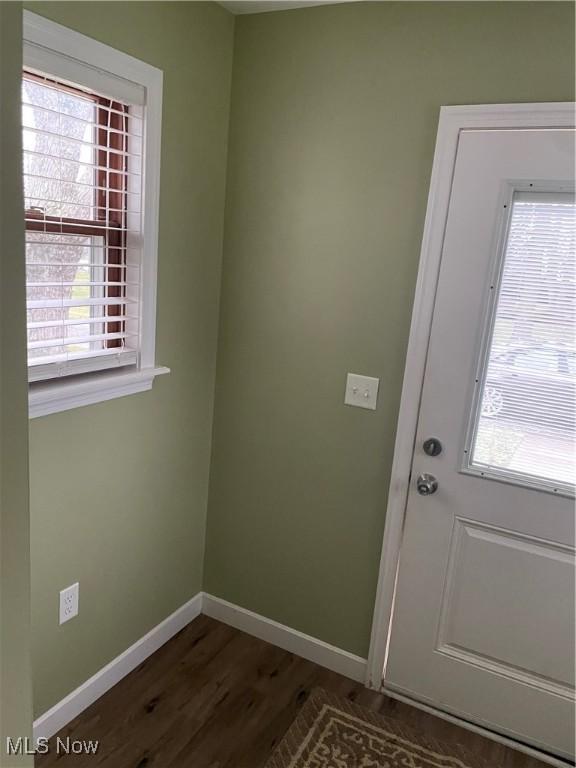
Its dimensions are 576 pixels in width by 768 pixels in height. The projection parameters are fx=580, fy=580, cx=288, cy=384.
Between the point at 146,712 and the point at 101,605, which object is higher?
the point at 101,605

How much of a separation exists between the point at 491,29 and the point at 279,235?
36.0 inches

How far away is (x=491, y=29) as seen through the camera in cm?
170

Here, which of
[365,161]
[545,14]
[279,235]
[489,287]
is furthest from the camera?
[279,235]

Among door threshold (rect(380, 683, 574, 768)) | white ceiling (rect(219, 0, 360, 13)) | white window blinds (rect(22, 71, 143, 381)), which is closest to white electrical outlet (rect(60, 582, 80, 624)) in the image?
white window blinds (rect(22, 71, 143, 381))

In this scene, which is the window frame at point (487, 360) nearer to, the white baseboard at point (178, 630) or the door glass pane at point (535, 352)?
the door glass pane at point (535, 352)

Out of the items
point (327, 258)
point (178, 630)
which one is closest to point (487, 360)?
point (327, 258)

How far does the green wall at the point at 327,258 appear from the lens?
1780 mm

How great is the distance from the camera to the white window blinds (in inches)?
61.9

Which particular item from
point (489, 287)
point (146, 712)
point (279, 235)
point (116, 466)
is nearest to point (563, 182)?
point (489, 287)

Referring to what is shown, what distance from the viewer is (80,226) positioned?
5.63 feet

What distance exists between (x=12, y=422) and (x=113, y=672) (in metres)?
1.72

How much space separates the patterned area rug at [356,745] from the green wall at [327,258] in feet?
0.89

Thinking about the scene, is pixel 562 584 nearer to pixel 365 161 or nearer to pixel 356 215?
pixel 356 215

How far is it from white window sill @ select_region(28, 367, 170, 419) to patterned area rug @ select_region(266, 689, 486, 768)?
1.29 m
